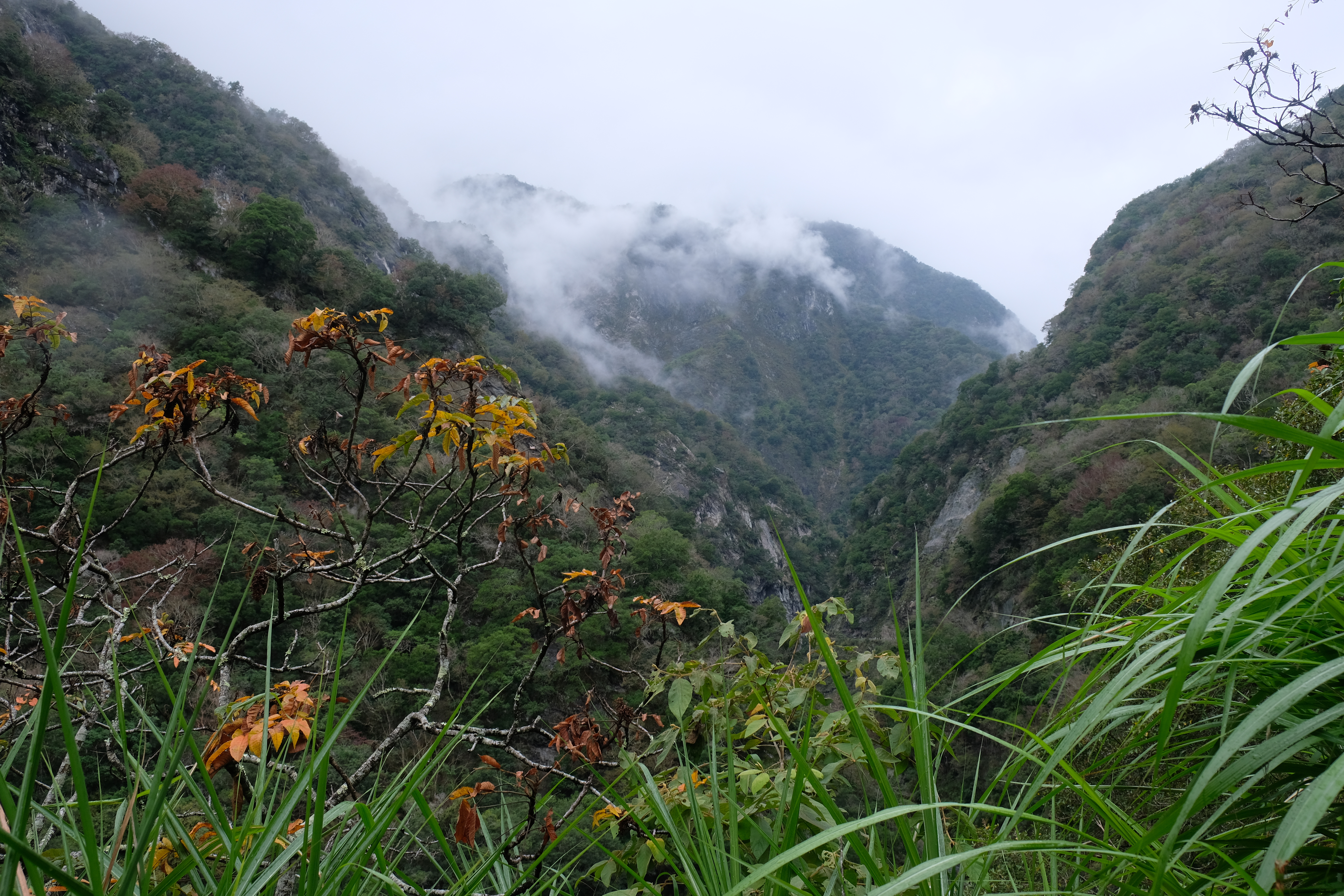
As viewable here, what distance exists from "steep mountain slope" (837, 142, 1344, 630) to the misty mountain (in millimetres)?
23748

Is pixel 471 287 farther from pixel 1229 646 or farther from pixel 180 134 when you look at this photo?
pixel 1229 646

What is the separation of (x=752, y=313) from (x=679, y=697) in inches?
3067

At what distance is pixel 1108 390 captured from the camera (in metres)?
20.5

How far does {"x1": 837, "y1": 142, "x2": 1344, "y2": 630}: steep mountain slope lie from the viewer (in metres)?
13.5

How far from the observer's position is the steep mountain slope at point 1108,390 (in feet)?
44.3

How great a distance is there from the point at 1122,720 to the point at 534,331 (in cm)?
5196

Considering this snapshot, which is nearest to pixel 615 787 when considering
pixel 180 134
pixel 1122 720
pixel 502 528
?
pixel 502 528

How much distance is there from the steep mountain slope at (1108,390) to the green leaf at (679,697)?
25.6ft

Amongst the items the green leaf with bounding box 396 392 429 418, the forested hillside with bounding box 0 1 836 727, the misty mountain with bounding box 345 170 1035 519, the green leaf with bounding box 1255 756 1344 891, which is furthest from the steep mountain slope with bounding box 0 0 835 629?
the misty mountain with bounding box 345 170 1035 519

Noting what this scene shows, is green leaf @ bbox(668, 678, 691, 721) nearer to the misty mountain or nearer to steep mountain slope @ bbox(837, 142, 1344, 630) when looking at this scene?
steep mountain slope @ bbox(837, 142, 1344, 630)

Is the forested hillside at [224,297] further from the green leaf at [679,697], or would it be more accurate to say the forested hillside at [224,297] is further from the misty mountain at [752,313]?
the misty mountain at [752,313]

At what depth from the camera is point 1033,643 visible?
11.2 metres

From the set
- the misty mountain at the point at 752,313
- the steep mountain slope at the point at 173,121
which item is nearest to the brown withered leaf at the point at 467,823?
the steep mountain slope at the point at 173,121

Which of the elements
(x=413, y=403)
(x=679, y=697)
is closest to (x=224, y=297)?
(x=413, y=403)
